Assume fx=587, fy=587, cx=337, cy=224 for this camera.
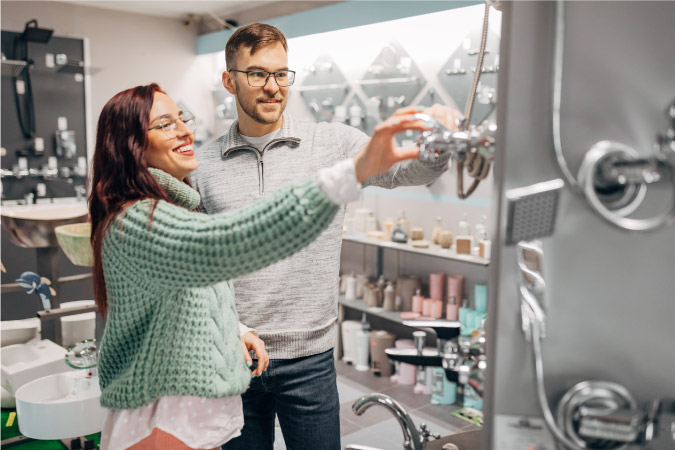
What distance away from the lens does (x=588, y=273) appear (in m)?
0.98

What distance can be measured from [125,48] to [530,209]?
679 cm

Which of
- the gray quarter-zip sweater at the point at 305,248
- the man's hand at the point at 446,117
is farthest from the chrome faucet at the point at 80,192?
the man's hand at the point at 446,117

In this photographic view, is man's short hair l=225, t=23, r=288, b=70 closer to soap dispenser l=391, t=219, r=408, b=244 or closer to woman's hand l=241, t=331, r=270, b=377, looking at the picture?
woman's hand l=241, t=331, r=270, b=377

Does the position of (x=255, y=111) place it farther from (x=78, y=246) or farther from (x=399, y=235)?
(x=399, y=235)

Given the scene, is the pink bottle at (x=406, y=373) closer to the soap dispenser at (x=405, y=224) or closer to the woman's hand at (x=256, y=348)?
the soap dispenser at (x=405, y=224)

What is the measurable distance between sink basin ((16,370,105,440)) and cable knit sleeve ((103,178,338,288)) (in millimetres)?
1334

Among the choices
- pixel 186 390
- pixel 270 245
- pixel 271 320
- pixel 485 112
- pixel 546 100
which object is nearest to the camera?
pixel 546 100

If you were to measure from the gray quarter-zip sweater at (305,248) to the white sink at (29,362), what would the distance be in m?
1.72

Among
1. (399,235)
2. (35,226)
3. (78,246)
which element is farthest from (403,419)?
(399,235)

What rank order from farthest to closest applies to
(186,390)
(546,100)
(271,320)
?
1. (271,320)
2. (186,390)
3. (546,100)

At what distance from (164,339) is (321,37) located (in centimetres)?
474

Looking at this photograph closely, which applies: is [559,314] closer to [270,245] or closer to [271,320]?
[270,245]

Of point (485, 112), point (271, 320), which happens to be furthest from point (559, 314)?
point (485, 112)

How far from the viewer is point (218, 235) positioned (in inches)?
42.2
